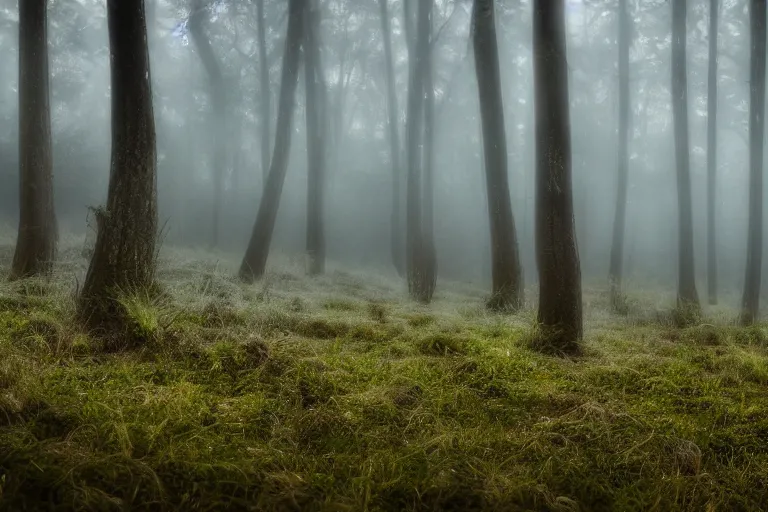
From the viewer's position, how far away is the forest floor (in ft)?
7.44

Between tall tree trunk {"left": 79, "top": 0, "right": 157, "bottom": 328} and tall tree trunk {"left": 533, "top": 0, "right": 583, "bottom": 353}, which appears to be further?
tall tree trunk {"left": 533, "top": 0, "right": 583, "bottom": 353}

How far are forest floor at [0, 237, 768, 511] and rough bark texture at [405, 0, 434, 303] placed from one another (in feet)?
20.0

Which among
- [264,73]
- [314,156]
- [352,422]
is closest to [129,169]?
[352,422]

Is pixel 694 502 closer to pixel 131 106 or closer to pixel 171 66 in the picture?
pixel 131 106

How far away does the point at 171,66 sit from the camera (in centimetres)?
2728

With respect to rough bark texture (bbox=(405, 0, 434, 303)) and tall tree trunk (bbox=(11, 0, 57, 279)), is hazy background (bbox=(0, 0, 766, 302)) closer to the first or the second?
rough bark texture (bbox=(405, 0, 434, 303))

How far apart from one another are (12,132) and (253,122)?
12.8m

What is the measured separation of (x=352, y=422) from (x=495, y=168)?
7.76 meters

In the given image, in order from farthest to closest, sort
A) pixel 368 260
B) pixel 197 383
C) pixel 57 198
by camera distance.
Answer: pixel 368 260, pixel 57 198, pixel 197 383

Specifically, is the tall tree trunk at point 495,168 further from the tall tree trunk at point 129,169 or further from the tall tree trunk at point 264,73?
the tall tree trunk at point 264,73

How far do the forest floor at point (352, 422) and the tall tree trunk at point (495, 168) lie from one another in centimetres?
402

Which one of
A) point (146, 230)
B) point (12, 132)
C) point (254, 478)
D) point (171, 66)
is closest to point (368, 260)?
point (171, 66)

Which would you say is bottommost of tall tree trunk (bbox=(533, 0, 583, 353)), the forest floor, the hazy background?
the forest floor

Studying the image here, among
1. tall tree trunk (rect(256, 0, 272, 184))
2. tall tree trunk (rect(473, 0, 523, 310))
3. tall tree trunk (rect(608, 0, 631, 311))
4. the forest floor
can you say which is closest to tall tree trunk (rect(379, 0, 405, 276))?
tall tree trunk (rect(256, 0, 272, 184))
